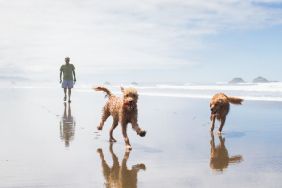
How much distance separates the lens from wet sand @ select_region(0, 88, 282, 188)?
5.29m

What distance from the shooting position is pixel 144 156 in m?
6.89

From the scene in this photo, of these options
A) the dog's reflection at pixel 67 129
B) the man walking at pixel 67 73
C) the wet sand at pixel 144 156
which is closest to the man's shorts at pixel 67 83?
the man walking at pixel 67 73

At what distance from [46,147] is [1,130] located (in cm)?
265

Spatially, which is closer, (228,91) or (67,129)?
(67,129)

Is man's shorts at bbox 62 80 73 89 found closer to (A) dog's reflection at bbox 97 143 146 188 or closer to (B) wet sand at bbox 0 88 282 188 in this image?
(B) wet sand at bbox 0 88 282 188

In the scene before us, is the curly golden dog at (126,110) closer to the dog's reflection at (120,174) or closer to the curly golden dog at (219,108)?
the dog's reflection at (120,174)

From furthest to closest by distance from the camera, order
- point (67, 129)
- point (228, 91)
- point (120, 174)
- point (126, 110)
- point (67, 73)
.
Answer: point (228, 91), point (67, 73), point (67, 129), point (126, 110), point (120, 174)

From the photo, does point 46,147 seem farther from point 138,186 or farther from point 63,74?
point 63,74

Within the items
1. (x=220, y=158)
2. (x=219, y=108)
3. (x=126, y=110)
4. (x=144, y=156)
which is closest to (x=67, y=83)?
(x=219, y=108)

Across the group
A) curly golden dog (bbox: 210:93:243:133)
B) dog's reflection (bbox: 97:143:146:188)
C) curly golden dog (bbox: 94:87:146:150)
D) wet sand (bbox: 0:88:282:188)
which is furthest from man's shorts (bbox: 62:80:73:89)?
dog's reflection (bbox: 97:143:146:188)

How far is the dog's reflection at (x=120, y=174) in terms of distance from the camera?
5.09 meters

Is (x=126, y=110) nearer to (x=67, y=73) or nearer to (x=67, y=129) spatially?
(x=67, y=129)

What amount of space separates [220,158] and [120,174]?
1.88 meters

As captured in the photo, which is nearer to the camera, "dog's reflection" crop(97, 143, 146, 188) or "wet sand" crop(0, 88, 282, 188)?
"dog's reflection" crop(97, 143, 146, 188)
